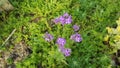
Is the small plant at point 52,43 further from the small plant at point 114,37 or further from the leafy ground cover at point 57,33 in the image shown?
the small plant at point 114,37

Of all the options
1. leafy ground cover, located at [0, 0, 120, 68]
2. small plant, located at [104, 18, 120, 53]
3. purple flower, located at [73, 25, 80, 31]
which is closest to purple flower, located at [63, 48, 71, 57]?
leafy ground cover, located at [0, 0, 120, 68]

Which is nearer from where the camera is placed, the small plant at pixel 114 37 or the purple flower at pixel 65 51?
the purple flower at pixel 65 51

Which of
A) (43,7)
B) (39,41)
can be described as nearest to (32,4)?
(43,7)

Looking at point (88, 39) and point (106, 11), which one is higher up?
point (106, 11)

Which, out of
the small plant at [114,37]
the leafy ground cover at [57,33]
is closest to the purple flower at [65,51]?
the leafy ground cover at [57,33]

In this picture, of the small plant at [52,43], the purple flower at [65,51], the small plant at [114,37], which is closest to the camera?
the purple flower at [65,51]

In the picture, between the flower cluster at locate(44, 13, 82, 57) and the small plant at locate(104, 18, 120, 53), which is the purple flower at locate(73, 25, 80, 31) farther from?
the small plant at locate(104, 18, 120, 53)

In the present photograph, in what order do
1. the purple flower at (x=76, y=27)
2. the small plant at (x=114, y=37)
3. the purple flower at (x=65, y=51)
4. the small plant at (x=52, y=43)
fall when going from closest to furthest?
the purple flower at (x=65, y=51) < the small plant at (x=52, y=43) < the small plant at (x=114, y=37) < the purple flower at (x=76, y=27)

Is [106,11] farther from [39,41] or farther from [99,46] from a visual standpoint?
[39,41]
